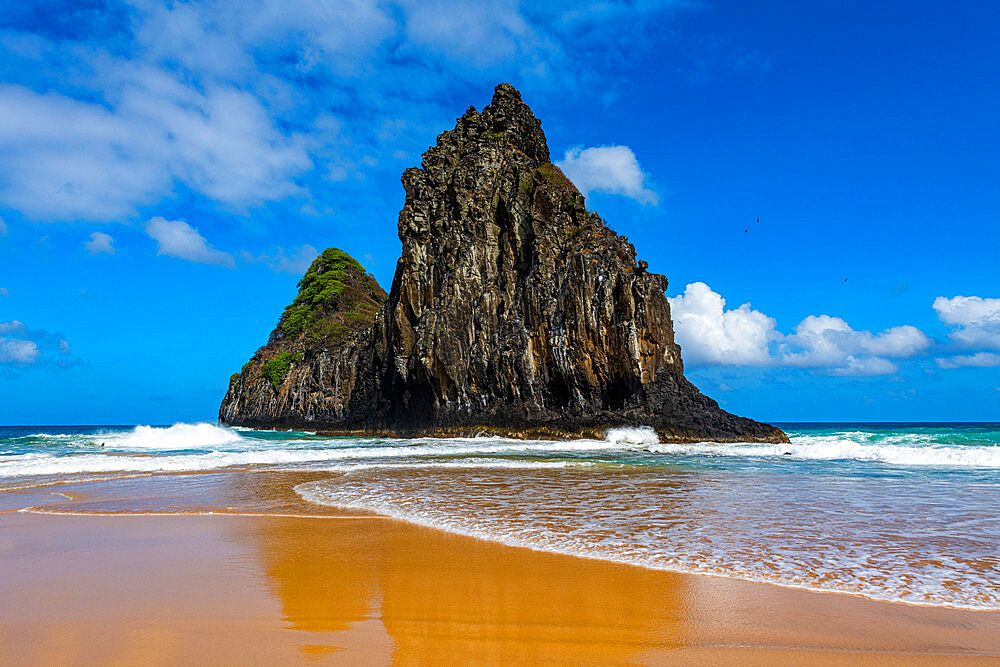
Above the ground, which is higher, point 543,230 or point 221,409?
point 543,230

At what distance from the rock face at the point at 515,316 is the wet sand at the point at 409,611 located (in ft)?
85.9

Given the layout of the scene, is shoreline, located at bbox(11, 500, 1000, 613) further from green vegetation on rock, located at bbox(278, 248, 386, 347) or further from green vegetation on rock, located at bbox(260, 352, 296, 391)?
green vegetation on rock, located at bbox(260, 352, 296, 391)

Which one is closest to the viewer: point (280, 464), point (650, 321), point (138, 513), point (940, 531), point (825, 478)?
point (940, 531)

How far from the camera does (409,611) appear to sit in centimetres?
370

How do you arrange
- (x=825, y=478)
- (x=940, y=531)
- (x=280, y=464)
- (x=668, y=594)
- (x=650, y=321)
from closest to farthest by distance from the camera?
(x=668, y=594), (x=940, y=531), (x=825, y=478), (x=280, y=464), (x=650, y=321)

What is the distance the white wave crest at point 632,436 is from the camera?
2919cm

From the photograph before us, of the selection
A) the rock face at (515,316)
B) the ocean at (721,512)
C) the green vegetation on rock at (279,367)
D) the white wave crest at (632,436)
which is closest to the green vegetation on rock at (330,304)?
the green vegetation on rock at (279,367)

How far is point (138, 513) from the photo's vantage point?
8.00m

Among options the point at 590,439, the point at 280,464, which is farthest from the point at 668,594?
the point at 590,439

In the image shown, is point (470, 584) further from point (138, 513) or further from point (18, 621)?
point (138, 513)

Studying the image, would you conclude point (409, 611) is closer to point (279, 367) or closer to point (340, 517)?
point (340, 517)

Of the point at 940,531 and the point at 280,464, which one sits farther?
the point at 280,464

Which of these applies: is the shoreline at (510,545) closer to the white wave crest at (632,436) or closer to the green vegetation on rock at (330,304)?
the white wave crest at (632,436)

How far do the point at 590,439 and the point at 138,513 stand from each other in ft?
81.1
